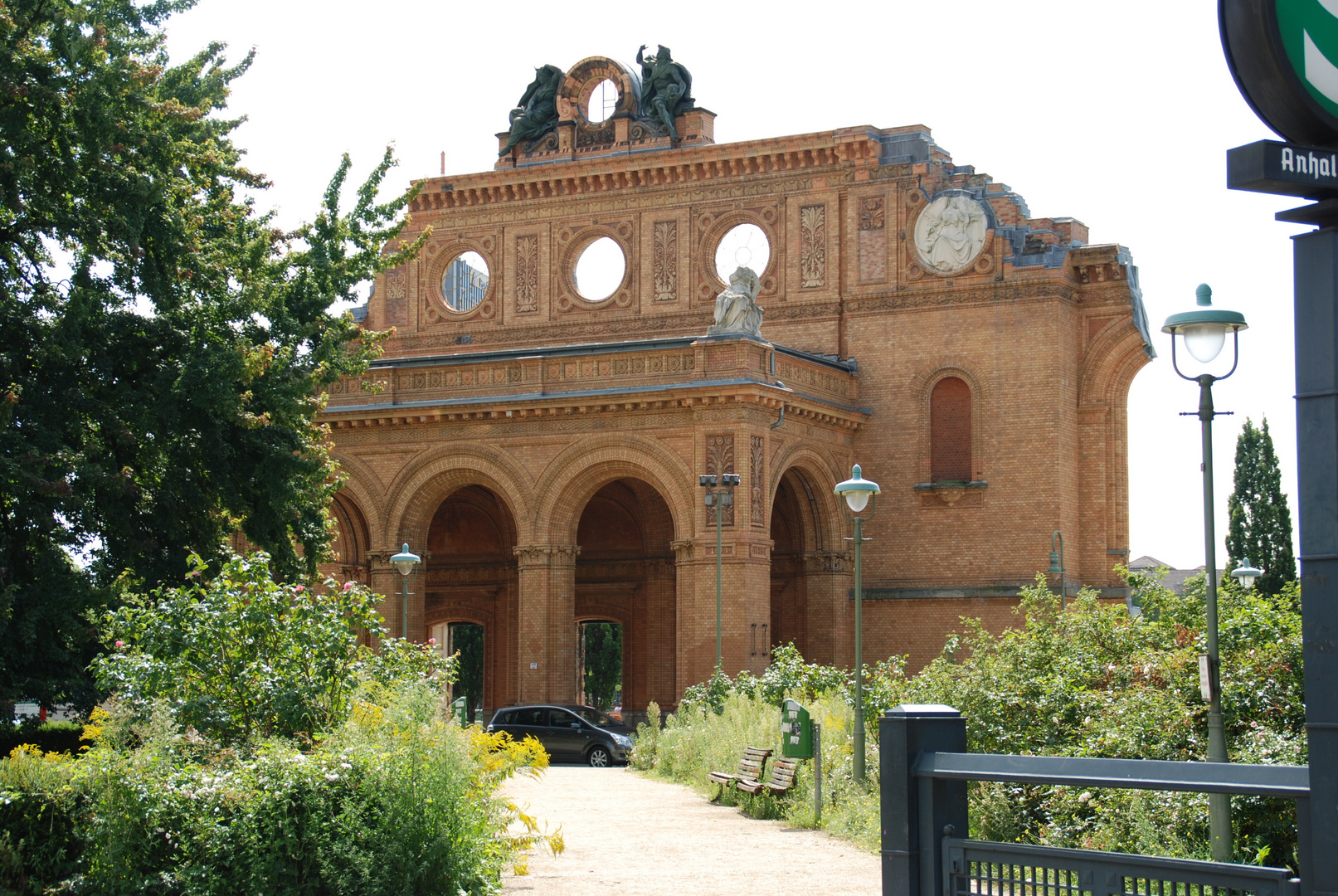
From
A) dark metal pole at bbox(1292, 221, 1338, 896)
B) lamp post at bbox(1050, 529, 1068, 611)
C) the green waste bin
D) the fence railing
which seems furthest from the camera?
lamp post at bbox(1050, 529, 1068, 611)

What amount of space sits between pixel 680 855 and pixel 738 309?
20394 mm

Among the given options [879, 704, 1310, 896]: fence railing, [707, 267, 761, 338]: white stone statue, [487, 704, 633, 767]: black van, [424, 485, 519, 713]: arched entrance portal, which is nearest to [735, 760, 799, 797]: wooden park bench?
[487, 704, 633, 767]: black van

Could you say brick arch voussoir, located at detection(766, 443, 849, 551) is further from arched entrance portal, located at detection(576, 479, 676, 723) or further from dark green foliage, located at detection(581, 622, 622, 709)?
dark green foliage, located at detection(581, 622, 622, 709)

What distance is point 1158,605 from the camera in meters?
16.8

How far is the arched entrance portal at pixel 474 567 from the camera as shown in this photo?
4200 centimetres

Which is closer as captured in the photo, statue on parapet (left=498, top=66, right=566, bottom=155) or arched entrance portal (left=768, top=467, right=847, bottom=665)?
arched entrance portal (left=768, top=467, right=847, bottom=665)

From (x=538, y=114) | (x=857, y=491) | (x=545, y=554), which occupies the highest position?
(x=538, y=114)

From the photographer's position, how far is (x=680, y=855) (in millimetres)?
15992

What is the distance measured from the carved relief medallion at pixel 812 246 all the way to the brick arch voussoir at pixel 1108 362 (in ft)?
22.4

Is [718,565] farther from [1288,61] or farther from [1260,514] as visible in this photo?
[1288,61]

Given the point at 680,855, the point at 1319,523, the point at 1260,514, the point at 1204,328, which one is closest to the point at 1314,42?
the point at 1319,523

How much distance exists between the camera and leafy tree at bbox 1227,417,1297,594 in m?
49.1

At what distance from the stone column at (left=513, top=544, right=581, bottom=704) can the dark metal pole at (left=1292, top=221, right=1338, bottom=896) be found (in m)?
32.3

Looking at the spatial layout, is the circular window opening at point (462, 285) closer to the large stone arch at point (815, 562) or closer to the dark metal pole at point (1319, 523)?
the large stone arch at point (815, 562)
